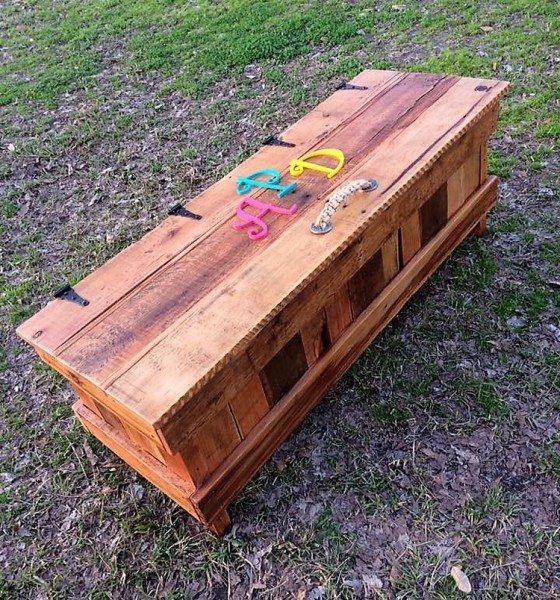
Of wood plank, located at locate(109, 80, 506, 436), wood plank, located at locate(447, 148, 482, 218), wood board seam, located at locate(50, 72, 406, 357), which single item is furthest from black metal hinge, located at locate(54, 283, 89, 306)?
wood plank, located at locate(447, 148, 482, 218)

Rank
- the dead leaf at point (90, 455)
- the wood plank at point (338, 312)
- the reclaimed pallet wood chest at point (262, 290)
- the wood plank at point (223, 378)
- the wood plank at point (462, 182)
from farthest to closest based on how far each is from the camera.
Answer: the wood plank at point (462, 182)
the dead leaf at point (90, 455)
the wood plank at point (338, 312)
the reclaimed pallet wood chest at point (262, 290)
the wood plank at point (223, 378)

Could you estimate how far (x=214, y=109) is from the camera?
452 cm

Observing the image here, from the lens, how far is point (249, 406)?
6.41 feet

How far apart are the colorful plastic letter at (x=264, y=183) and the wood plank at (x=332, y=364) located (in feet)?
1.85

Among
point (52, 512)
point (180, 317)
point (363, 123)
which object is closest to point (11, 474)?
point (52, 512)

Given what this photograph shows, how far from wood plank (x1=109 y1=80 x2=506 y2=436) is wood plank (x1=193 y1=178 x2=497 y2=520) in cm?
44

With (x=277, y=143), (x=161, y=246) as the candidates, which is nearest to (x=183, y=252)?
(x=161, y=246)

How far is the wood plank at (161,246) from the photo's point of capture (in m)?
1.91

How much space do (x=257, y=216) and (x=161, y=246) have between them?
0.36 m

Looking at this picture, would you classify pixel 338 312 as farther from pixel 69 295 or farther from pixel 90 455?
pixel 90 455

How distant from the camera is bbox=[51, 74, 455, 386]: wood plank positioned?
1764 millimetres

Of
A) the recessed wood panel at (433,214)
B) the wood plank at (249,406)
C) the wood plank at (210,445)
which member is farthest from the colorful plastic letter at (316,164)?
the wood plank at (210,445)

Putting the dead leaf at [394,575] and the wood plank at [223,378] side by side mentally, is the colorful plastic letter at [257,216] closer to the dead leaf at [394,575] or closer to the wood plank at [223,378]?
the wood plank at [223,378]

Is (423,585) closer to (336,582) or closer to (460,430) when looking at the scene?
(336,582)
